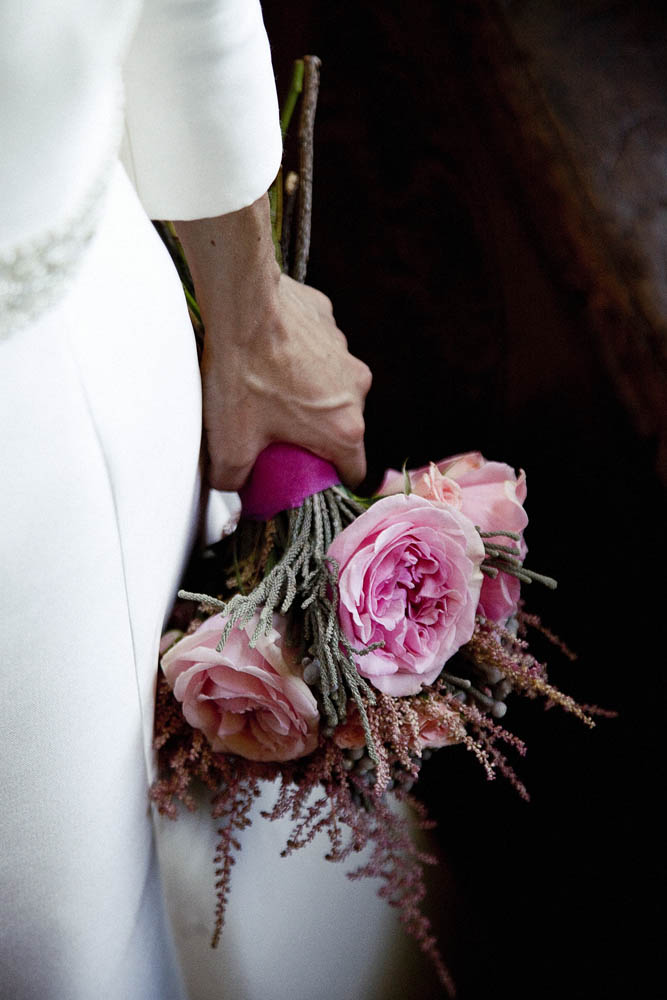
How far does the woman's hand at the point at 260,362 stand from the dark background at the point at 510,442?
338mm

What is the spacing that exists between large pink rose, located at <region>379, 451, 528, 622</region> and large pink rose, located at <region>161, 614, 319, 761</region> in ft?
0.57

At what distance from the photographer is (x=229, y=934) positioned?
33.0 inches

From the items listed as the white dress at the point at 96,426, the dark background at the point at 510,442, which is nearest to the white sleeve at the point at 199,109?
the white dress at the point at 96,426

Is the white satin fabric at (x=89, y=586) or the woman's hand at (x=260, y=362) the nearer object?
the white satin fabric at (x=89, y=586)

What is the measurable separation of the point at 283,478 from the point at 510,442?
1.73ft

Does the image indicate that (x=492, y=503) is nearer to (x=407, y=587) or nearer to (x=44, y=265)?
(x=407, y=587)

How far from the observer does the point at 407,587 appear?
64 cm

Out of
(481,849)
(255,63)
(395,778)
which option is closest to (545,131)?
(255,63)

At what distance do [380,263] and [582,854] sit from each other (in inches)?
34.0

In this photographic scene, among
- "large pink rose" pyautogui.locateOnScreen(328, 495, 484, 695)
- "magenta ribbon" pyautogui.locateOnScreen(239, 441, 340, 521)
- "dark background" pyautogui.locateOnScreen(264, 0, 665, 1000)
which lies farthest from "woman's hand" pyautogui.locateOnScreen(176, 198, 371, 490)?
"dark background" pyautogui.locateOnScreen(264, 0, 665, 1000)

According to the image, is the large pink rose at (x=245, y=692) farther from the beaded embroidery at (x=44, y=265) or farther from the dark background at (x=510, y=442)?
the dark background at (x=510, y=442)

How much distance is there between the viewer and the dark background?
1009 mm

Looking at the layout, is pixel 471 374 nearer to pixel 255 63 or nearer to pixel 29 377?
pixel 255 63

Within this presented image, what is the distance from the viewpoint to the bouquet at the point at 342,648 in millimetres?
612
